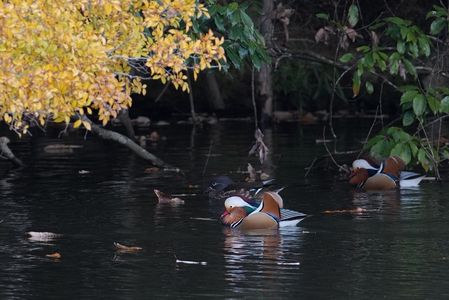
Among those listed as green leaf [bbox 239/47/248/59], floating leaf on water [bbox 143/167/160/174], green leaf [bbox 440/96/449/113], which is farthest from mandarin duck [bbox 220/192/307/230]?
floating leaf on water [bbox 143/167/160/174]

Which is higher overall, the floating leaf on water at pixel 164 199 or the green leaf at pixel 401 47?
the green leaf at pixel 401 47

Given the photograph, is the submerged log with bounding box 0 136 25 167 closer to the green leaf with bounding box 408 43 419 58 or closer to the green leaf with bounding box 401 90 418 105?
the green leaf with bounding box 401 90 418 105

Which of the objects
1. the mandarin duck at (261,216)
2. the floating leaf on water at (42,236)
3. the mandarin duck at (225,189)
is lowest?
the floating leaf on water at (42,236)

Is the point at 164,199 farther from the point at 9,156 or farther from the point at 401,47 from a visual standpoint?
the point at 9,156

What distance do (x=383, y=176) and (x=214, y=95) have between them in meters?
19.0

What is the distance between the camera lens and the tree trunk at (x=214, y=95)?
35938mm

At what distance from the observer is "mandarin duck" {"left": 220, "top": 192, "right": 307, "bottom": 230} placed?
14.0 metres

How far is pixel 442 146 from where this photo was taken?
1894cm

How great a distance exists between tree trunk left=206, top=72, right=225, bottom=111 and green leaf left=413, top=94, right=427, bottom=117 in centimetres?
1902

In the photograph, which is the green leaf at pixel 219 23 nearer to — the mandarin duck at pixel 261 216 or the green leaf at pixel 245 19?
the green leaf at pixel 245 19

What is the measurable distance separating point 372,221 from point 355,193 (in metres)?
2.74

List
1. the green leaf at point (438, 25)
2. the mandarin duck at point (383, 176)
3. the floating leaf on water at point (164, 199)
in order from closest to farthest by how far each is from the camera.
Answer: the floating leaf on water at point (164, 199), the green leaf at point (438, 25), the mandarin duck at point (383, 176)

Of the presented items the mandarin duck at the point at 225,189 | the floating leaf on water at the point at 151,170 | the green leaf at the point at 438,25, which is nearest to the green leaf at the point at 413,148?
the green leaf at the point at 438,25

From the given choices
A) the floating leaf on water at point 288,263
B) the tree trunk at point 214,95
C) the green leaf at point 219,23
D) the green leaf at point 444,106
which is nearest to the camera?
the floating leaf on water at point 288,263
